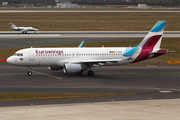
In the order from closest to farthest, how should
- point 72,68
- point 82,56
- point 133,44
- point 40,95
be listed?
1. point 40,95
2. point 72,68
3. point 82,56
4. point 133,44

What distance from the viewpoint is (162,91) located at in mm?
34844

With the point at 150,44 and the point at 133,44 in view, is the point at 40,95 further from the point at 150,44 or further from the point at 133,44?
the point at 133,44

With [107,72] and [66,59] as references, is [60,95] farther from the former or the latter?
[107,72]

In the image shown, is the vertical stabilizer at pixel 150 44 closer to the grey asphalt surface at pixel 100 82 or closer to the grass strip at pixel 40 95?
the grey asphalt surface at pixel 100 82

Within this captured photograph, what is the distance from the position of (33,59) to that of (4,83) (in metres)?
7.02

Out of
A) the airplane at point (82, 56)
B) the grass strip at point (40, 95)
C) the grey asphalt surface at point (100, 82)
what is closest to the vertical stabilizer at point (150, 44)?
the airplane at point (82, 56)

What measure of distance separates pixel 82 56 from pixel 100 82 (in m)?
6.61

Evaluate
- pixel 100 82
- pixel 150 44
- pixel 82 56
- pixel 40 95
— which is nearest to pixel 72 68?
pixel 82 56

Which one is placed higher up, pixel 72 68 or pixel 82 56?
pixel 82 56

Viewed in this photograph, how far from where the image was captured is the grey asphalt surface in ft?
107

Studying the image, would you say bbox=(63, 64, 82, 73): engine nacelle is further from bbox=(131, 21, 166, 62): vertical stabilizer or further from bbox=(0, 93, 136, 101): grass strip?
bbox=(0, 93, 136, 101): grass strip

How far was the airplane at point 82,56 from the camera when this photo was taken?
144ft

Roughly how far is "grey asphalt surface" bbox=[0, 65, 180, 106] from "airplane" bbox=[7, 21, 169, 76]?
165 cm

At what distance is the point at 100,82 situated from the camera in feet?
132
